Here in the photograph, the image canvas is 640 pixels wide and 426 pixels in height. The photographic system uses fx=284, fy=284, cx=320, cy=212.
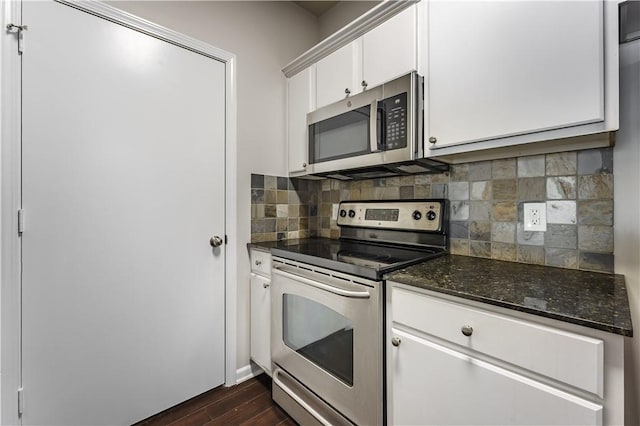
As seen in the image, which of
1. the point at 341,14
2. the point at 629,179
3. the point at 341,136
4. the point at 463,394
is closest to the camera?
the point at 463,394

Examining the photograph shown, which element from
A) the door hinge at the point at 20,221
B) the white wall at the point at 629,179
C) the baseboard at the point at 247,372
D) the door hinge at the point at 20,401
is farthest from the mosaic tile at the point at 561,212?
the door hinge at the point at 20,401

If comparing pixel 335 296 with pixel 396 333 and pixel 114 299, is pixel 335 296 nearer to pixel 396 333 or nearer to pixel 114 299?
pixel 396 333

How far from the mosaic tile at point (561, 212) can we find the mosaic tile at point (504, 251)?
7.7 inches

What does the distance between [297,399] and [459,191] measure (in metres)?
1.40

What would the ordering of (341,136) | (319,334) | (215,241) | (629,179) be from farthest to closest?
(215,241), (341,136), (319,334), (629,179)

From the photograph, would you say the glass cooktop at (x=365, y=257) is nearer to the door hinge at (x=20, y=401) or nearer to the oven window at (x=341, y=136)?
the oven window at (x=341, y=136)

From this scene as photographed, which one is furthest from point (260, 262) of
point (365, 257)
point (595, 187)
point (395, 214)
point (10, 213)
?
point (595, 187)

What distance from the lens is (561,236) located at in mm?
1216

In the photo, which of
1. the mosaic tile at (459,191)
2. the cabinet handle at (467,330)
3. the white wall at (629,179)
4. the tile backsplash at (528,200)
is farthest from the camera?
the mosaic tile at (459,191)

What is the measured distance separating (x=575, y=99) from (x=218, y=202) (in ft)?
5.75

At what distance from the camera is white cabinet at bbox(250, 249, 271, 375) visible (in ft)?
5.81

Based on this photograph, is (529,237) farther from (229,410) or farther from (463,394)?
(229,410)

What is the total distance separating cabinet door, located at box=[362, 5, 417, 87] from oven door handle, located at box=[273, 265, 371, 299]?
42.2 inches

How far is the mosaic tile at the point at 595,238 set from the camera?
1105 millimetres
